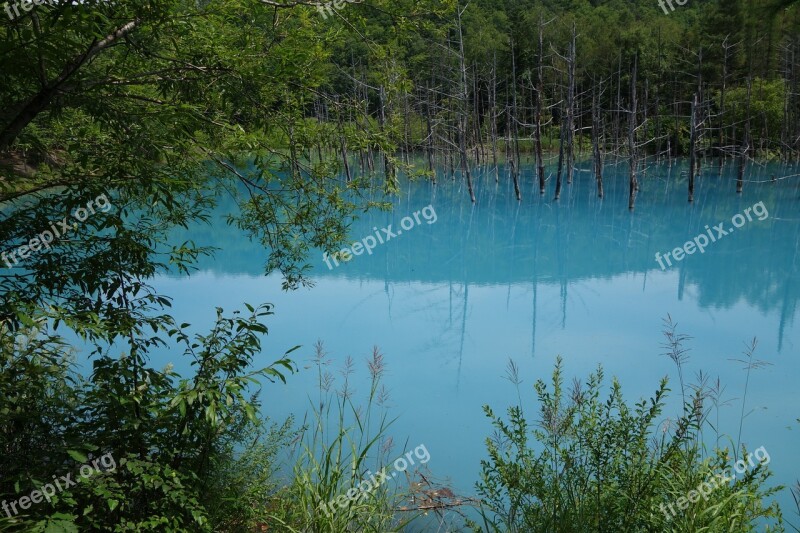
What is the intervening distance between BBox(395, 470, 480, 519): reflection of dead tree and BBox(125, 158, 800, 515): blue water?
0.72 ft

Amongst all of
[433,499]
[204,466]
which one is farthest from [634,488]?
[204,466]

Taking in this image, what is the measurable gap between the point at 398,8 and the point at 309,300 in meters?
6.77

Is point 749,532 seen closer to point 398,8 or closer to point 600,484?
point 600,484

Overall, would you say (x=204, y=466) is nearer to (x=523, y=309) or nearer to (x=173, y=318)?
(x=173, y=318)

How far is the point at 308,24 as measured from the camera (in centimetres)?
357

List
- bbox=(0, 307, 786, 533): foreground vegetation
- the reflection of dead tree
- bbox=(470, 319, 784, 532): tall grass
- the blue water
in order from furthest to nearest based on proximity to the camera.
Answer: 1. the blue water
2. the reflection of dead tree
3. bbox=(470, 319, 784, 532): tall grass
4. bbox=(0, 307, 786, 533): foreground vegetation

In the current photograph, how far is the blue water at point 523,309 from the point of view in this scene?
233 inches

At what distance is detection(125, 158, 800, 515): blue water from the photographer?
5.91 m

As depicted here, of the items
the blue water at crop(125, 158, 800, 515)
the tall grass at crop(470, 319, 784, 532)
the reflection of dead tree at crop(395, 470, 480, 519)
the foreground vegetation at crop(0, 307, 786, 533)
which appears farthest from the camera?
the blue water at crop(125, 158, 800, 515)

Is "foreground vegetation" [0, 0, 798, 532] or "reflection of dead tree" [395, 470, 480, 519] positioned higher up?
"foreground vegetation" [0, 0, 798, 532]

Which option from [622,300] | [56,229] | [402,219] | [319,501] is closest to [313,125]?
[56,229]

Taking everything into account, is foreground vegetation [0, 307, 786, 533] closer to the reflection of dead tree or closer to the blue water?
the reflection of dead tree

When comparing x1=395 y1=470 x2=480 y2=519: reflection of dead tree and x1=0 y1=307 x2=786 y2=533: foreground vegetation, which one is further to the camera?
→ x1=395 y1=470 x2=480 y2=519: reflection of dead tree

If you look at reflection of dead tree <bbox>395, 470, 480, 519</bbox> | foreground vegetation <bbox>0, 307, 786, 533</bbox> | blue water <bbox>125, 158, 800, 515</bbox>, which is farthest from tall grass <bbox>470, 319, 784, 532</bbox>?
blue water <bbox>125, 158, 800, 515</bbox>
